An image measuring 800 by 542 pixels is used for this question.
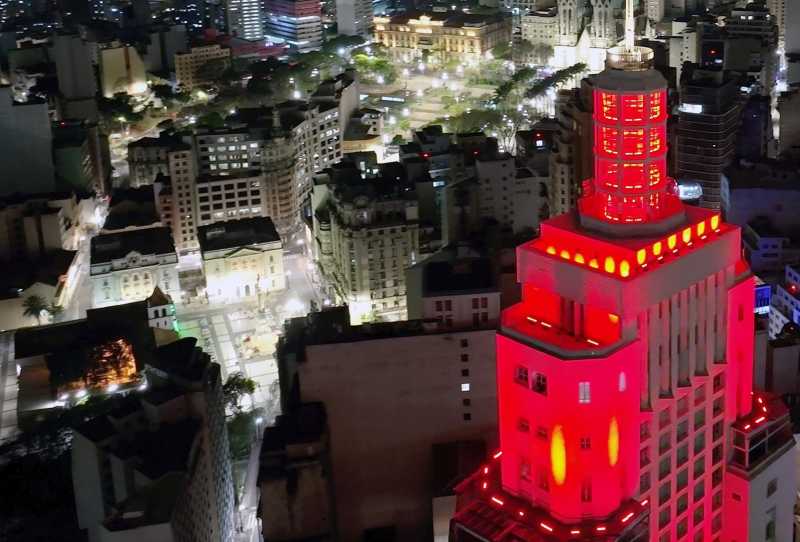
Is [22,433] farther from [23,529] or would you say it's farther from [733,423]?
[733,423]

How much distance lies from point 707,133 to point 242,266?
27.0 ft

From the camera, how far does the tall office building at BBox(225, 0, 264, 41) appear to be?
37.3 m

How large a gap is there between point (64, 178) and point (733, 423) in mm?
16678

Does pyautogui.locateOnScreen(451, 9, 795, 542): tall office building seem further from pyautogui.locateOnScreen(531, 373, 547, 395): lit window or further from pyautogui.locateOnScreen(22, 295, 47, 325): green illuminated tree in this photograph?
pyautogui.locateOnScreen(22, 295, 47, 325): green illuminated tree

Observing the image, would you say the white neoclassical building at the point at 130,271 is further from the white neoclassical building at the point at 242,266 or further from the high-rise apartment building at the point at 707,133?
the high-rise apartment building at the point at 707,133

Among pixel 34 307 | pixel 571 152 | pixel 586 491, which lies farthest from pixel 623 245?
pixel 571 152

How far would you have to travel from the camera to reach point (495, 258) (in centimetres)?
1302

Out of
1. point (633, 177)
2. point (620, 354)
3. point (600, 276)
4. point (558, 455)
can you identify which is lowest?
point (558, 455)

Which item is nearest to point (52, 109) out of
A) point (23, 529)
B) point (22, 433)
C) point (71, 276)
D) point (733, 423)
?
point (71, 276)

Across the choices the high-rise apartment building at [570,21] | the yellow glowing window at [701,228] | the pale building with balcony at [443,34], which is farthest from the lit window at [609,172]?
the pale building with balcony at [443,34]

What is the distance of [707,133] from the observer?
20297 millimetres

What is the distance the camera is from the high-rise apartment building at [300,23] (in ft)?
117

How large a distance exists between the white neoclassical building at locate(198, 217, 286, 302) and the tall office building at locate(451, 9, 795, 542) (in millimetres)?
10433

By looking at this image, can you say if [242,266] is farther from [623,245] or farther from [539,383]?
[623,245]
